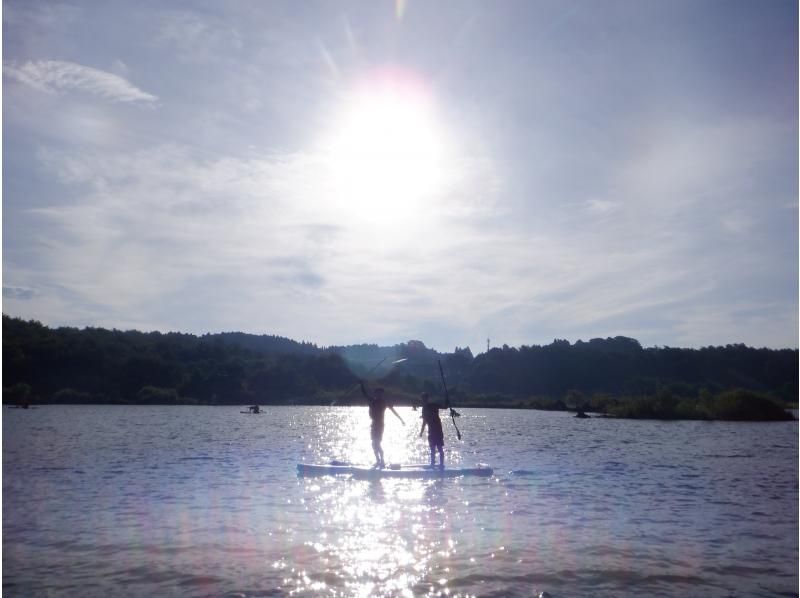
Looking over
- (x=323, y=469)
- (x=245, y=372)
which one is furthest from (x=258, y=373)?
(x=323, y=469)

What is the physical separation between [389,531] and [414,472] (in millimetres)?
10204

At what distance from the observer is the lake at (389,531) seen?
11.6 metres

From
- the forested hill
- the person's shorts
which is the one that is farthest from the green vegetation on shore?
the person's shorts

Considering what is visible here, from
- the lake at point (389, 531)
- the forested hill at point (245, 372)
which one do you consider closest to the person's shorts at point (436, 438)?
the lake at point (389, 531)

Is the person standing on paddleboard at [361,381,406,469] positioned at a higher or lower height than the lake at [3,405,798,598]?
higher

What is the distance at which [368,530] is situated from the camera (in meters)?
15.7

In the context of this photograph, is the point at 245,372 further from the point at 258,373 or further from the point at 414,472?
the point at 414,472

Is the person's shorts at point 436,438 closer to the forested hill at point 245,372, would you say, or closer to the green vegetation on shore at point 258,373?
the green vegetation on shore at point 258,373

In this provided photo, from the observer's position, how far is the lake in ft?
38.1

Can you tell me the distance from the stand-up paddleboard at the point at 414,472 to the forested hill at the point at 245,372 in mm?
108511

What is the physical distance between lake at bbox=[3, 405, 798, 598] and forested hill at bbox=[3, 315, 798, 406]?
111 m

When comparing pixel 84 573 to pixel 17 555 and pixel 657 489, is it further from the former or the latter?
pixel 657 489

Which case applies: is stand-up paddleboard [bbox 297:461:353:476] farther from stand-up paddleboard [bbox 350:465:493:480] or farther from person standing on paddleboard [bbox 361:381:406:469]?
person standing on paddleboard [bbox 361:381:406:469]

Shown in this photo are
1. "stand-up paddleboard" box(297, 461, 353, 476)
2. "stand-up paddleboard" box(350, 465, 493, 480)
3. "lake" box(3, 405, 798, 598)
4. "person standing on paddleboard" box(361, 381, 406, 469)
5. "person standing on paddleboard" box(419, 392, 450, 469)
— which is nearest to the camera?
"lake" box(3, 405, 798, 598)
